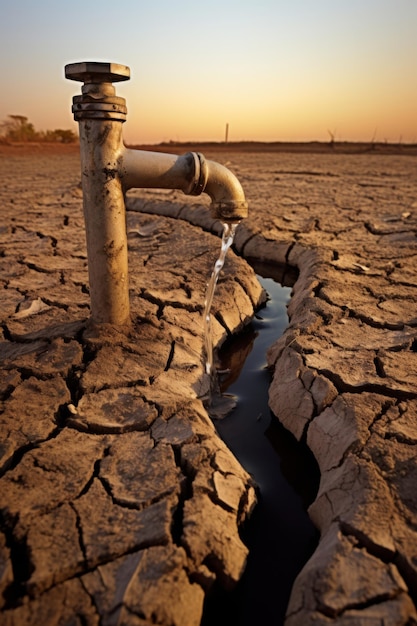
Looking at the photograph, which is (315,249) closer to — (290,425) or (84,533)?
(290,425)

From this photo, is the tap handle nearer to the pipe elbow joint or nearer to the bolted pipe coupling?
Result: the bolted pipe coupling

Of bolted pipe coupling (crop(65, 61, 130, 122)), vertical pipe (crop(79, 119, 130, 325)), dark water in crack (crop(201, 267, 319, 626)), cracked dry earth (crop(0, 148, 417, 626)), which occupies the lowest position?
dark water in crack (crop(201, 267, 319, 626))

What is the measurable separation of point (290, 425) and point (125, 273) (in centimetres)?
84

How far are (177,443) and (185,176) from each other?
0.93 m

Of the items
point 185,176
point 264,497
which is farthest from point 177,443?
point 185,176

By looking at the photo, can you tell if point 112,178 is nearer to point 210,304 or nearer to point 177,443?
point 210,304

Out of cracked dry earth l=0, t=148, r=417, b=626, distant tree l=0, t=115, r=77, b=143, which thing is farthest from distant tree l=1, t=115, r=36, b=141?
cracked dry earth l=0, t=148, r=417, b=626

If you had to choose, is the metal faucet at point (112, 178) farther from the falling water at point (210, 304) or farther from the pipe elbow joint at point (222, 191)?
the falling water at point (210, 304)

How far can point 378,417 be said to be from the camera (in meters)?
1.36

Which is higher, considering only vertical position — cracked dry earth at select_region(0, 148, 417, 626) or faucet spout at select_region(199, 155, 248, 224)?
faucet spout at select_region(199, 155, 248, 224)

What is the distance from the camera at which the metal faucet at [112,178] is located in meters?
1.41

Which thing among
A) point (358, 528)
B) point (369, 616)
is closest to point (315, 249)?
point (358, 528)

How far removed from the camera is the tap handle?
4.42 ft

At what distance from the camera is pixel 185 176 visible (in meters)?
1.58
